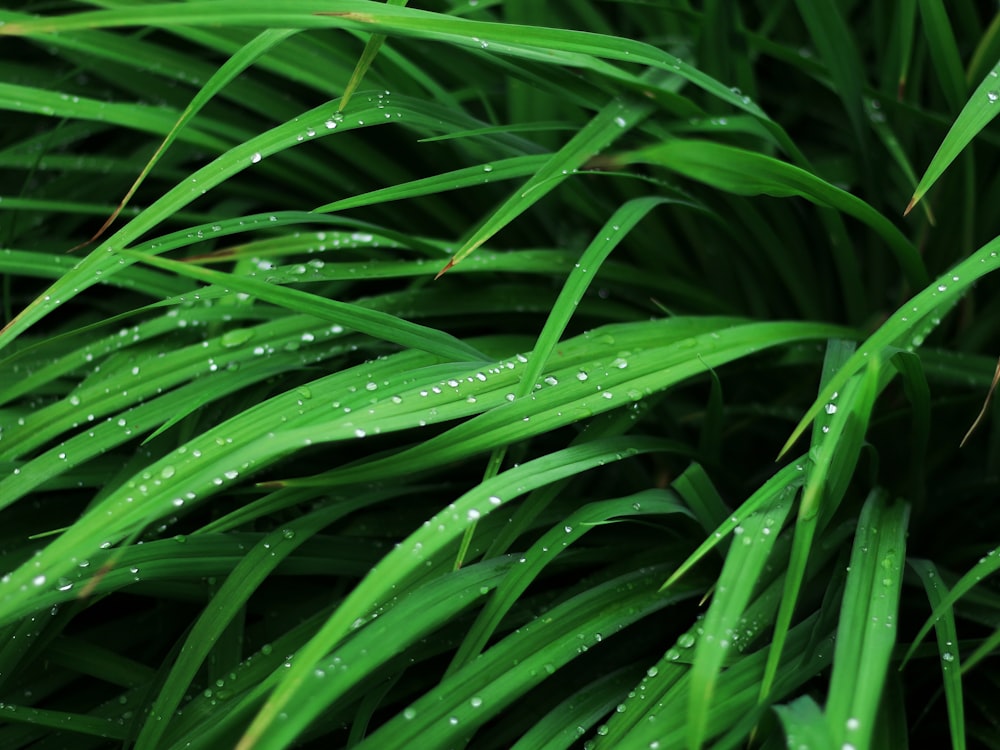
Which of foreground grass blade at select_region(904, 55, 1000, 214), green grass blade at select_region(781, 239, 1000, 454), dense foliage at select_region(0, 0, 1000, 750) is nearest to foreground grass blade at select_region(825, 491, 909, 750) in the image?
dense foliage at select_region(0, 0, 1000, 750)

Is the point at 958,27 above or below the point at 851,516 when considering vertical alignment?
above

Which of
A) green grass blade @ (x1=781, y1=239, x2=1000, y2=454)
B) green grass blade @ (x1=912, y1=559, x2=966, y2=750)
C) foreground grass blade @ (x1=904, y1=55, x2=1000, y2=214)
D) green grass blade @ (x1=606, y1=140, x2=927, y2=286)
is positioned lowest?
green grass blade @ (x1=912, y1=559, x2=966, y2=750)

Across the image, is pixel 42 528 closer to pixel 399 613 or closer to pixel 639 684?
pixel 399 613

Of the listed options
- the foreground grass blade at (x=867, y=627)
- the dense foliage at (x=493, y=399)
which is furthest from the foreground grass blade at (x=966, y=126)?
the foreground grass blade at (x=867, y=627)

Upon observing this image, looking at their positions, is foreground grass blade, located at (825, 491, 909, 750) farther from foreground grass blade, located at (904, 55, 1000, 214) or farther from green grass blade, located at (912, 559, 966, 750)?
foreground grass blade, located at (904, 55, 1000, 214)

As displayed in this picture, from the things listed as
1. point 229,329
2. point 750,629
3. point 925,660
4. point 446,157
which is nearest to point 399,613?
point 750,629

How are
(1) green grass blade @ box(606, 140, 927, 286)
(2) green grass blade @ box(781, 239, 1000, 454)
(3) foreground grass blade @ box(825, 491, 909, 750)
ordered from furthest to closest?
(1) green grass blade @ box(606, 140, 927, 286)
(2) green grass blade @ box(781, 239, 1000, 454)
(3) foreground grass blade @ box(825, 491, 909, 750)

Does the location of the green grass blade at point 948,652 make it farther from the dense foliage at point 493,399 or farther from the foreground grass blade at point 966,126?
the foreground grass blade at point 966,126

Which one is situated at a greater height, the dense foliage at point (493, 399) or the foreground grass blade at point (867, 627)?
the dense foliage at point (493, 399)
